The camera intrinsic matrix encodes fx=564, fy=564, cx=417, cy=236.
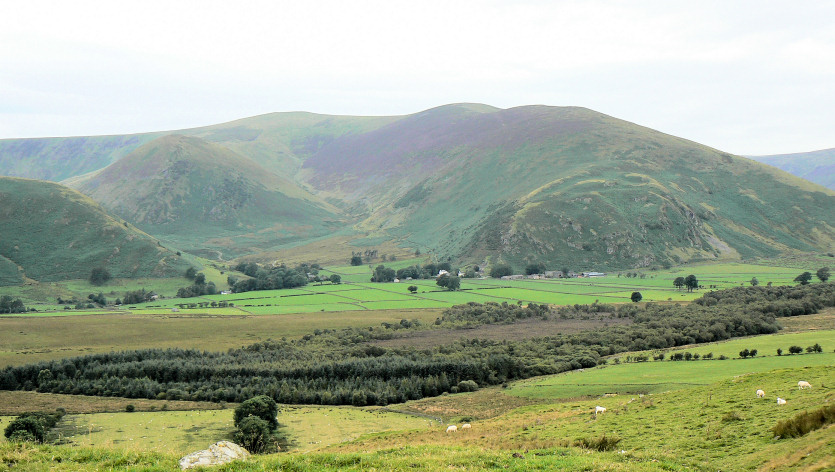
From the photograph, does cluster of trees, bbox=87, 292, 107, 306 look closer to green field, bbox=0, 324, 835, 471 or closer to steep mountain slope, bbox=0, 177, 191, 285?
steep mountain slope, bbox=0, 177, 191, 285

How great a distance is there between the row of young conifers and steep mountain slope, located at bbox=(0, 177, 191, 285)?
333 feet

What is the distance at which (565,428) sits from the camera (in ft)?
103

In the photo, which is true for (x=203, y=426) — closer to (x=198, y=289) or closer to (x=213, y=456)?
(x=213, y=456)

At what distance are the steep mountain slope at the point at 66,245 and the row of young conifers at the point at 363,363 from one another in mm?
101595

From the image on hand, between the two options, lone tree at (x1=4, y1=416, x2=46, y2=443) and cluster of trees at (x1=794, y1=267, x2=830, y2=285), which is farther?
cluster of trees at (x1=794, y1=267, x2=830, y2=285)

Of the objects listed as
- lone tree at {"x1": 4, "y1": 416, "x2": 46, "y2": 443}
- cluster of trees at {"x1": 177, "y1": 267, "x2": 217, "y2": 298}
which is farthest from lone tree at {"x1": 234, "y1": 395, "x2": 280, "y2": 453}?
cluster of trees at {"x1": 177, "y1": 267, "x2": 217, "y2": 298}

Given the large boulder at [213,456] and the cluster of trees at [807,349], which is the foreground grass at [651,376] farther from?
the large boulder at [213,456]

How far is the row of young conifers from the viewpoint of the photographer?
217 ft

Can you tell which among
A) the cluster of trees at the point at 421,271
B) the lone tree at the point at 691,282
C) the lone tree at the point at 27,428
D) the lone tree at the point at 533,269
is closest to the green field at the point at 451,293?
the lone tree at the point at 691,282

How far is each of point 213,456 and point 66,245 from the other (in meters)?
189

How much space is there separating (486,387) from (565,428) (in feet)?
118

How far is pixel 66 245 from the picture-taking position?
18112cm

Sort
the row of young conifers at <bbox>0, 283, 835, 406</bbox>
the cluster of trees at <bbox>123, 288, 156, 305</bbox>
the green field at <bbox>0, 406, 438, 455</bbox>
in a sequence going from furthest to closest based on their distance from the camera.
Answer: the cluster of trees at <bbox>123, 288, 156, 305</bbox> < the row of young conifers at <bbox>0, 283, 835, 406</bbox> < the green field at <bbox>0, 406, 438, 455</bbox>

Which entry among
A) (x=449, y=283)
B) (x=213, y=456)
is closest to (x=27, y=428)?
(x=213, y=456)
